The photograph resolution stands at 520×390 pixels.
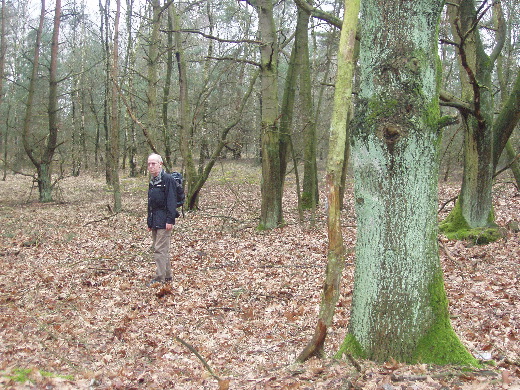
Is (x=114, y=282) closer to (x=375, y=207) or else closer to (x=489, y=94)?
(x=375, y=207)

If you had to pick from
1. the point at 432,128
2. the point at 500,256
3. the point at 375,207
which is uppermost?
the point at 432,128

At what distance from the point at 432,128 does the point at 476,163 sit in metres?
6.24

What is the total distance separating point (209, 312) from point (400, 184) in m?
3.92

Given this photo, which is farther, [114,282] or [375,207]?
[114,282]

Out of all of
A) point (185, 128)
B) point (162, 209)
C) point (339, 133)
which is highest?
point (185, 128)

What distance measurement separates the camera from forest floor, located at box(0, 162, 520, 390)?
381 centimetres

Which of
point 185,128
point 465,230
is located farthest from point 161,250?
point 185,128

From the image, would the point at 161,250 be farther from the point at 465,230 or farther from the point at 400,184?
the point at 465,230

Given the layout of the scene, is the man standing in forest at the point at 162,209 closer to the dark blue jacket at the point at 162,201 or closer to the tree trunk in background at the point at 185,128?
the dark blue jacket at the point at 162,201

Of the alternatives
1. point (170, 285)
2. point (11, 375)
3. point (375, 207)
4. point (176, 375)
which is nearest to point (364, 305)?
point (375, 207)

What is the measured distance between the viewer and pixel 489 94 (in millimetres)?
8664

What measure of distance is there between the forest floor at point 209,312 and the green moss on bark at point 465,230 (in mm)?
254

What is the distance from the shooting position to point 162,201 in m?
7.48

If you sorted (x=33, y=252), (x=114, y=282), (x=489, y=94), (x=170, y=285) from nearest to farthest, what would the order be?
(x=170, y=285), (x=114, y=282), (x=489, y=94), (x=33, y=252)
